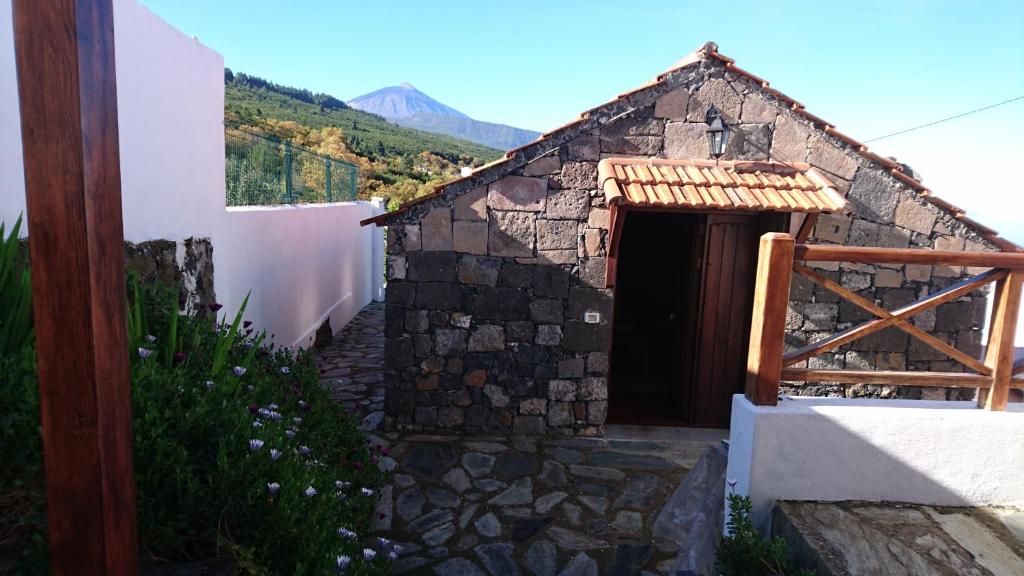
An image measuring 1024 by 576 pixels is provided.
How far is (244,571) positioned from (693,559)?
2.27 m

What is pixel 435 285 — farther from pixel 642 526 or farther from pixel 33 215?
pixel 33 215

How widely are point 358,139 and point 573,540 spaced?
25.8m

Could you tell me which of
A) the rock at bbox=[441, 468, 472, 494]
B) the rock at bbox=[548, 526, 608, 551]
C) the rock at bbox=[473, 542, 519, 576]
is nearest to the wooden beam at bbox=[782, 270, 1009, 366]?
the rock at bbox=[548, 526, 608, 551]

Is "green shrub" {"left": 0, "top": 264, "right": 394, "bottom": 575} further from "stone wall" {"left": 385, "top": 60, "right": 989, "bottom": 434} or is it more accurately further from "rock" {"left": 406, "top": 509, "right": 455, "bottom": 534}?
"stone wall" {"left": 385, "top": 60, "right": 989, "bottom": 434}

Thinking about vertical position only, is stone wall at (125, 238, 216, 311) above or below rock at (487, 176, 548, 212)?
below

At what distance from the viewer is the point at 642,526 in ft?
13.4

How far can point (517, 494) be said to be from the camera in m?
4.53

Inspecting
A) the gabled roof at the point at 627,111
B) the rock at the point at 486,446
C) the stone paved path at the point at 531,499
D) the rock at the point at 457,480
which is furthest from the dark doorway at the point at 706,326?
the rock at the point at 457,480

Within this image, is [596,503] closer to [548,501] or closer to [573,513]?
A: [573,513]

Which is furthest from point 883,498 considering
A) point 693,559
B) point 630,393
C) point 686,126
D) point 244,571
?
point 630,393

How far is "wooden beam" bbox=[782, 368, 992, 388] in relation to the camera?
272 cm

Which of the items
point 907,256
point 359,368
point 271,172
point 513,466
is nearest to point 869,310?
point 907,256

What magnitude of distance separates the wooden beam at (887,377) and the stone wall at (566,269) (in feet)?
9.22

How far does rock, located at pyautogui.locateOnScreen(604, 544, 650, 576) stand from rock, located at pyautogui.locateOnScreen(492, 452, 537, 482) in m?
1.25
